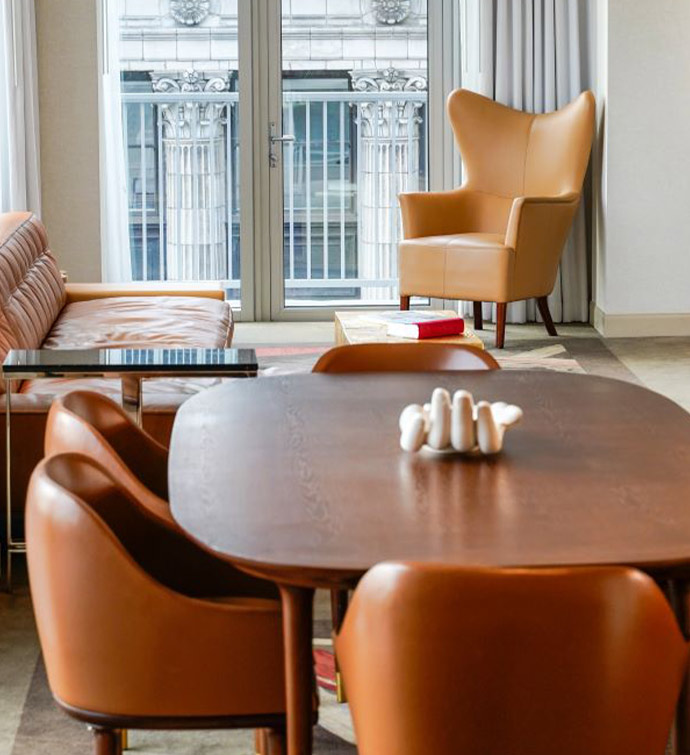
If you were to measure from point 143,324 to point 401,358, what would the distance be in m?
2.15

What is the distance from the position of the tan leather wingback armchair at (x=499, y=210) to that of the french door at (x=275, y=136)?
1.38 ft

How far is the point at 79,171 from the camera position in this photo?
7430 millimetres

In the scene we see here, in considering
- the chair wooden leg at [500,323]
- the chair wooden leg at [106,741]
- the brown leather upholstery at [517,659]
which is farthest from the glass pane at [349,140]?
the brown leather upholstery at [517,659]

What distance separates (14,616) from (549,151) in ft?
15.3

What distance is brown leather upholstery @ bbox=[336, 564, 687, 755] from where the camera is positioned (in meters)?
1.55

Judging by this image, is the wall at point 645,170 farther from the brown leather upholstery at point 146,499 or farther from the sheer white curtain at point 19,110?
the brown leather upholstery at point 146,499

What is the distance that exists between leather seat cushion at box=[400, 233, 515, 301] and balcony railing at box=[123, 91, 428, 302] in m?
0.86

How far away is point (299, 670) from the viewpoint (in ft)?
6.29

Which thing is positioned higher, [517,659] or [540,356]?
[517,659]

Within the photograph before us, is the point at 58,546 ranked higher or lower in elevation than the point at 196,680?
higher

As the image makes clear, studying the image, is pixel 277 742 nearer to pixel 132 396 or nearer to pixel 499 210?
pixel 132 396

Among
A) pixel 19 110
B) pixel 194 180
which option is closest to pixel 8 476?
pixel 19 110

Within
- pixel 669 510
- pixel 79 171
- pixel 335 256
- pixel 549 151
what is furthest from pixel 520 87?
pixel 669 510

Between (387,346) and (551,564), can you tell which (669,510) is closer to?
(551,564)
